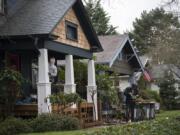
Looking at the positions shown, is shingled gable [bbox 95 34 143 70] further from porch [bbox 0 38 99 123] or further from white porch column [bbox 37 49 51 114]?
white porch column [bbox 37 49 51 114]

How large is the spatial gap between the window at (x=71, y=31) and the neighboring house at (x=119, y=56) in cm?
899

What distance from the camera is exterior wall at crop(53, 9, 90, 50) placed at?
2278 centimetres

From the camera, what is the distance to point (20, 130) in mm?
18328

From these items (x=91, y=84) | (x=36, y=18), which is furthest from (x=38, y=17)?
(x=91, y=84)

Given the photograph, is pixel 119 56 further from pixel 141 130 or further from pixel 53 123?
pixel 141 130

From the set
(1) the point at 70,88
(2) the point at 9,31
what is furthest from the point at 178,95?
(2) the point at 9,31

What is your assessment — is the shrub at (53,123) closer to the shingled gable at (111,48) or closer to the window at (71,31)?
the window at (71,31)

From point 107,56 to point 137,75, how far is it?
11.1 m

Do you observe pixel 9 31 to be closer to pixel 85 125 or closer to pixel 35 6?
pixel 35 6

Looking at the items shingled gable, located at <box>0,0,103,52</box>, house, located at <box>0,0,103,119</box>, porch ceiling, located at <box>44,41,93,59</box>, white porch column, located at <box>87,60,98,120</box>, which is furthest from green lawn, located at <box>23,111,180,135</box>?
white porch column, located at <box>87,60,98,120</box>

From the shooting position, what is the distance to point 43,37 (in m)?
20.6

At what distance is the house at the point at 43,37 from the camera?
68.1 feet

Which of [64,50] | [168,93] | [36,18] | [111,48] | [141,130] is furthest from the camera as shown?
[168,93]

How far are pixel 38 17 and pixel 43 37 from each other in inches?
65.8
